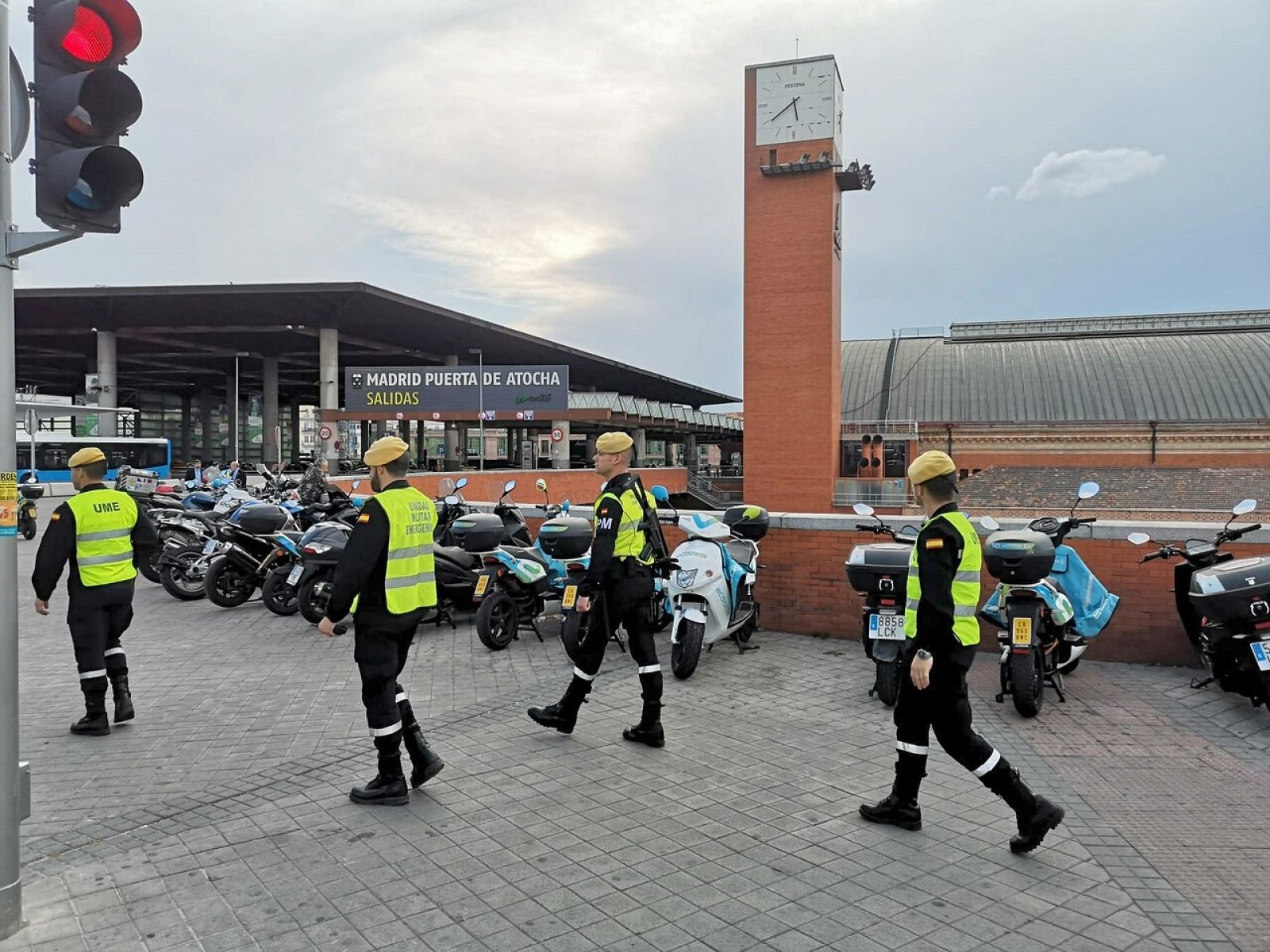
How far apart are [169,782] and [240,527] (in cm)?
587

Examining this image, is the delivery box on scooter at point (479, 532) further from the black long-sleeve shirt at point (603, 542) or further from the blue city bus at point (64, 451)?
the blue city bus at point (64, 451)

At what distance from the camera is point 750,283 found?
3125 cm

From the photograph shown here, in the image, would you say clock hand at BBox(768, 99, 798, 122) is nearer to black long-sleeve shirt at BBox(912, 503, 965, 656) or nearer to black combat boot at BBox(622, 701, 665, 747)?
black combat boot at BBox(622, 701, 665, 747)

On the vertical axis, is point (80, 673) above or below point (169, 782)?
above

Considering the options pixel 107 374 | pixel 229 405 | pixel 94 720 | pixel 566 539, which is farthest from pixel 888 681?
pixel 229 405

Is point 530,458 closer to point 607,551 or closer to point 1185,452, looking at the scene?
point 1185,452

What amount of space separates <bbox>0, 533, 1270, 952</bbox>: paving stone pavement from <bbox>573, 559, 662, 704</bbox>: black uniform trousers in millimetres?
406

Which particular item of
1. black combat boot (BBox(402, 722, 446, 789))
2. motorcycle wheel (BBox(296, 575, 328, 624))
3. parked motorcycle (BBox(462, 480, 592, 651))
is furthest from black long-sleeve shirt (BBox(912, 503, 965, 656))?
motorcycle wheel (BBox(296, 575, 328, 624))

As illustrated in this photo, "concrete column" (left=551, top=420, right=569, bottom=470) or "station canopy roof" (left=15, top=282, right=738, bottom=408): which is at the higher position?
"station canopy roof" (left=15, top=282, right=738, bottom=408)

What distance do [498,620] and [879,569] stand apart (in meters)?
3.54

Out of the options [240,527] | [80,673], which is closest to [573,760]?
[80,673]

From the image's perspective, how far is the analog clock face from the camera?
30094 mm

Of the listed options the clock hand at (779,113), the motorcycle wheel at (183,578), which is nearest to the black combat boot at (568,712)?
the motorcycle wheel at (183,578)

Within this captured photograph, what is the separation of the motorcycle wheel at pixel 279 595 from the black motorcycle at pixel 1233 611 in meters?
7.90
